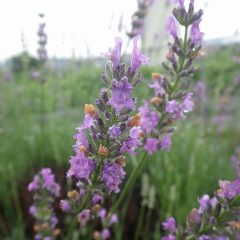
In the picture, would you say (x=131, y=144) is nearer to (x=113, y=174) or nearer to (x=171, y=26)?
(x=113, y=174)

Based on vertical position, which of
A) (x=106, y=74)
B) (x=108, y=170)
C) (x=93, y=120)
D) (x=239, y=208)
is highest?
(x=106, y=74)

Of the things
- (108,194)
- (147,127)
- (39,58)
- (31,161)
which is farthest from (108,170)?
(31,161)

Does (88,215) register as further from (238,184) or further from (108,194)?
(238,184)

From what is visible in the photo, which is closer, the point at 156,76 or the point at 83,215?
the point at 83,215

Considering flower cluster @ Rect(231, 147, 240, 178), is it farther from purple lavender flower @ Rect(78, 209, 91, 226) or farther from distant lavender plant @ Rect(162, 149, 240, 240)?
purple lavender flower @ Rect(78, 209, 91, 226)

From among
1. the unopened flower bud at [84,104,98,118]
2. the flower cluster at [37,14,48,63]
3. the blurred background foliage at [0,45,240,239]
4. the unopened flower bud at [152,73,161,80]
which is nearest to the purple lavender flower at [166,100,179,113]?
the unopened flower bud at [152,73,161,80]

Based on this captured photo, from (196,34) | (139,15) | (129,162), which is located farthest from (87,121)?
(129,162)
